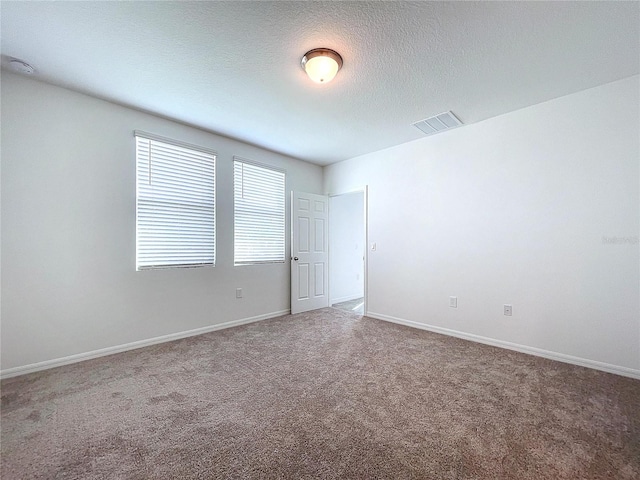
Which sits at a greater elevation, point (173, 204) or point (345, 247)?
point (173, 204)

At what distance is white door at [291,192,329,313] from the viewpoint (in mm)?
4654

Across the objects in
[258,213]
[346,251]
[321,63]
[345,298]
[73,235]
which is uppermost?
[321,63]

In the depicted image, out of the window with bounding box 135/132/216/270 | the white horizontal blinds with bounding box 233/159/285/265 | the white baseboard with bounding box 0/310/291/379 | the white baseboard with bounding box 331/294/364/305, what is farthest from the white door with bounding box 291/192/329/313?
the window with bounding box 135/132/216/270

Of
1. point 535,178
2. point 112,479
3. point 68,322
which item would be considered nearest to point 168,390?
point 112,479

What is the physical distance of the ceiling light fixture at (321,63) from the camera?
7.01ft

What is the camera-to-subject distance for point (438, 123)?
3.41 metres

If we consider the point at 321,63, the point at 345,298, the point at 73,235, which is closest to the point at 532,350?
the point at 345,298

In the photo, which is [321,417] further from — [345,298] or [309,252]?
[345,298]

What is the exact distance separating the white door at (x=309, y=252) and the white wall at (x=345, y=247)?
32 cm

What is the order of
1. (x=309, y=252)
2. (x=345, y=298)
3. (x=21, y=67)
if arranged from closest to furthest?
(x=21, y=67)
(x=309, y=252)
(x=345, y=298)

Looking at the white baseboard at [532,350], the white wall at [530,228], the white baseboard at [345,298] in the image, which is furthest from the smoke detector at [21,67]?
the white baseboard at [345,298]

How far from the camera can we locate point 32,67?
2357mm

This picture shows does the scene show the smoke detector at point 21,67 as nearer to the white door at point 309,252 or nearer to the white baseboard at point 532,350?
the white door at point 309,252

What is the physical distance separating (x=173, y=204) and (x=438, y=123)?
339cm
